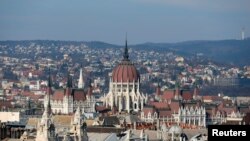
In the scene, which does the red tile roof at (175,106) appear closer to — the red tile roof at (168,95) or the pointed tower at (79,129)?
the red tile roof at (168,95)

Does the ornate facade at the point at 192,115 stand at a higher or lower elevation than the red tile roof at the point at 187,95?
lower

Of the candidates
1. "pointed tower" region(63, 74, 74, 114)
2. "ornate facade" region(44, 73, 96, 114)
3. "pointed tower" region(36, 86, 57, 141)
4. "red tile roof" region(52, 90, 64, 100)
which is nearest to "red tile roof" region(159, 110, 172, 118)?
"ornate facade" region(44, 73, 96, 114)

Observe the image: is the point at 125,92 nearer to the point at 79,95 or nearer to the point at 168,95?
the point at 168,95

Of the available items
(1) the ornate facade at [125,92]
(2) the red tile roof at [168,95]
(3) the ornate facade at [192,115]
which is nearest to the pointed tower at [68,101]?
(1) the ornate facade at [125,92]

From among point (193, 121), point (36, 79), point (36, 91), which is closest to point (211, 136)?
point (193, 121)

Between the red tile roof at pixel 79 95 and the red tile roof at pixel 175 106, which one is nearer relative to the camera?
→ the red tile roof at pixel 175 106

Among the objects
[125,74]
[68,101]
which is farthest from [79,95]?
[125,74]

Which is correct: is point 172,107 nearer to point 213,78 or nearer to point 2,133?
point 2,133

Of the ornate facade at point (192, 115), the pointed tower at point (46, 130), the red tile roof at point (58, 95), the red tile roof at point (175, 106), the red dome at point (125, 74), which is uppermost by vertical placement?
the pointed tower at point (46, 130)

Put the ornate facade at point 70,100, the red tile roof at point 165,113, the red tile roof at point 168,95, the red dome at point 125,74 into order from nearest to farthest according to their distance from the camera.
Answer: the red tile roof at point 165,113
the ornate facade at point 70,100
the red tile roof at point 168,95
the red dome at point 125,74
